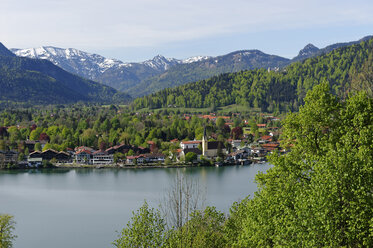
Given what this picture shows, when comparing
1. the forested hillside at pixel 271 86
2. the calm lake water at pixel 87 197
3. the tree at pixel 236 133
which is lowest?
the calm lake water at pixel 87 197

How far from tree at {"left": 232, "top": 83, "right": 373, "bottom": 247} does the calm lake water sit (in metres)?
9.98

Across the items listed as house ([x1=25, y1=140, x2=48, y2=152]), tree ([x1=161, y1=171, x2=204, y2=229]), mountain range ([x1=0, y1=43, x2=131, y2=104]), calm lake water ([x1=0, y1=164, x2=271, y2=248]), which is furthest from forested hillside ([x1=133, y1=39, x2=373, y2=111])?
tree ([x1=161, y1=171, x2=204, y2=229])

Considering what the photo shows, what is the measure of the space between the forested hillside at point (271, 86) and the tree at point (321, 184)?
90279mm

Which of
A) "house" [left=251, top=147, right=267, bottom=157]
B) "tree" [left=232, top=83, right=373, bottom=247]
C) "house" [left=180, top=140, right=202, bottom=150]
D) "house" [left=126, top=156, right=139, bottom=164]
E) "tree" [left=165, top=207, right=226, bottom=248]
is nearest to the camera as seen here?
"tree" [left=232, top=83, right=373, bottom=247]

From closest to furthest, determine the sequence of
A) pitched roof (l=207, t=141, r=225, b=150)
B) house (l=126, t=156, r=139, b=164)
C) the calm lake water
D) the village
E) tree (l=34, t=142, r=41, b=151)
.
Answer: the calm lake water
the village
house (l=126, t=156, r=139, b=164)
pitched roof (l=207, t=141, r=225, b=150)
tree (l=34, t=142, r=41, b=151)

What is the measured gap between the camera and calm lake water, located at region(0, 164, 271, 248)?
68.0 feet

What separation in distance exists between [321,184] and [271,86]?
104 meters

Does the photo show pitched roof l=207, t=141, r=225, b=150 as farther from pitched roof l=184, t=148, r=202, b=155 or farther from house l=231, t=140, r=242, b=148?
house l=231, t=140, r=242, b=148

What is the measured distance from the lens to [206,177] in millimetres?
38344

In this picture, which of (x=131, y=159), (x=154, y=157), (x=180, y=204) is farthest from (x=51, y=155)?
(x=180, y=204)

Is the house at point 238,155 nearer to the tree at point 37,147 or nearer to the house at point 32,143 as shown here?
the tree at point 37,147

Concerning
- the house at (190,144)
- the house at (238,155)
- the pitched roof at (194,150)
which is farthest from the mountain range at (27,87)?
the house at (238,155)

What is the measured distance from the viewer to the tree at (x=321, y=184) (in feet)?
24.0

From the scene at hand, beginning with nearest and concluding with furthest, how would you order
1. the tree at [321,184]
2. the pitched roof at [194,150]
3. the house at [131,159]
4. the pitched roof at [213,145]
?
the tree at [321,184]
the pitched roof at [194,150]
the house at [131,159]
the pitched roof at [213,145]
